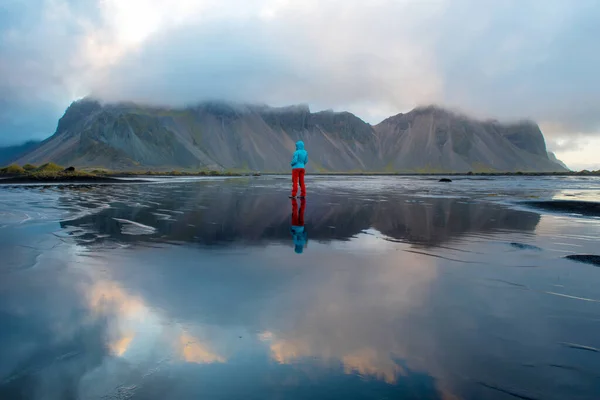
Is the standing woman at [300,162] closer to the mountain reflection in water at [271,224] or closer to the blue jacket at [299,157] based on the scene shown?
the blue jacket at [299,157]

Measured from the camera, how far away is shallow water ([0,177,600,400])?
13.1 feet

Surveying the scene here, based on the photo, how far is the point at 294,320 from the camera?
18.1 feet

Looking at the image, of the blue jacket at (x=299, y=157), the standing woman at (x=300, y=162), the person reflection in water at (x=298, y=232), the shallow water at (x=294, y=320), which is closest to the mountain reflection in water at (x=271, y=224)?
the person reflection in water at (x=298, y=232)

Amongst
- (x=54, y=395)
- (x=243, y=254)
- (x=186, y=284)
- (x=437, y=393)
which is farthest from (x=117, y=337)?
(x=243, y=254)

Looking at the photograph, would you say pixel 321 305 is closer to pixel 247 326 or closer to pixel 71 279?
pixel 247 326

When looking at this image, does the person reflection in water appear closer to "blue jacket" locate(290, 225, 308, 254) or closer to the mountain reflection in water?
"blue jacket" locate(290, 225, 308, 254)

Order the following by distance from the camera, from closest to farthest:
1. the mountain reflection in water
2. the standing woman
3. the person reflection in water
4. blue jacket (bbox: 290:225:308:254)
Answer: blue jacket (bbox: 290:225:308:254), the person reflection in water, the mountain reflection in water, the standing woman

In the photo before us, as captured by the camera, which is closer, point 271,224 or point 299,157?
point 271,224

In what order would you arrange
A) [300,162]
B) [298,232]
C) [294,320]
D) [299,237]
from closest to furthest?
[294,320], [299,237], [298,232], [300,162]

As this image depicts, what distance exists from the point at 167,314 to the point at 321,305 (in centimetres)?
223

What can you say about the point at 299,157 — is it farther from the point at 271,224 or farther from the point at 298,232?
the point at 298,232

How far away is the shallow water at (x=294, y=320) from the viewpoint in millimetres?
3996

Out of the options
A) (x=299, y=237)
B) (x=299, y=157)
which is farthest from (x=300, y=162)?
(x=299, y=237)

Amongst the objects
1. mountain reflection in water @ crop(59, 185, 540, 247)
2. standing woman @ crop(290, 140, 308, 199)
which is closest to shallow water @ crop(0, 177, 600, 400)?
mountain reflection in water @ crop(59, 185, 540, 247)
